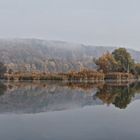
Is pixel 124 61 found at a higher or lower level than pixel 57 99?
lower

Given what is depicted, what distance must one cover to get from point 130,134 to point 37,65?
13768cm

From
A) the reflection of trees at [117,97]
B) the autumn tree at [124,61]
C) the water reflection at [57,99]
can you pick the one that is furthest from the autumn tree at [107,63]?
the reflection of trees at [117,97]

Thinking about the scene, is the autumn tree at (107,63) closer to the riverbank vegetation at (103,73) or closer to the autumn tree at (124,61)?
the riverbank vegetation at (103,73)

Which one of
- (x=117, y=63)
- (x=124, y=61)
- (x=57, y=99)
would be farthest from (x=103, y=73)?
(x=57, y=99)

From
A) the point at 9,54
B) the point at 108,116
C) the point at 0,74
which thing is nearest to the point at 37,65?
the point at 9,54

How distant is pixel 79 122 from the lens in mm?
12586

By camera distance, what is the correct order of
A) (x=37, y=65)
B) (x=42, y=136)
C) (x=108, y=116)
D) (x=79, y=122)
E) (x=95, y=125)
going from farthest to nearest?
(x=37, y=65)
(x=108, y=116)
(x=79, y=122)
(x=95, y=125)
(x=42, y=136)

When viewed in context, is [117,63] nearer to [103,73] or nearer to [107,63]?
[107,63]

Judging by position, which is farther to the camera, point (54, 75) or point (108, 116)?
point (54, 75)

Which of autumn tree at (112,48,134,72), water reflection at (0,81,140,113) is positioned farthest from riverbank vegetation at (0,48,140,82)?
water reflection at (0,81,140,113)

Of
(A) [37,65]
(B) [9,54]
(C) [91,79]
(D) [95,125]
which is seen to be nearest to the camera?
(D) [95,125]

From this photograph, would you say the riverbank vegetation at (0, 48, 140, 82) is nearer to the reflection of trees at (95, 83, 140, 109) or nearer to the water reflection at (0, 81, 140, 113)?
the water reflection at (0, 81, 140, 113)

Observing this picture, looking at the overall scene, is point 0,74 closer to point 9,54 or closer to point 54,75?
point 54,75

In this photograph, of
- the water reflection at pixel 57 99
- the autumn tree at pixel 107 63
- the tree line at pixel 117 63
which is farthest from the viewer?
the tree line at pixel 117 63
